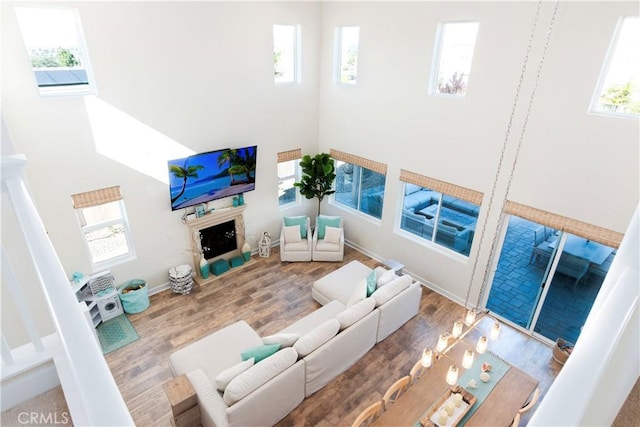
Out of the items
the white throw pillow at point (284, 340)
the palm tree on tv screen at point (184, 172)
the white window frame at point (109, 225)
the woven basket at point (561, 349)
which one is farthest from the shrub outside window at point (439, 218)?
the white window frame at point (109, 225)

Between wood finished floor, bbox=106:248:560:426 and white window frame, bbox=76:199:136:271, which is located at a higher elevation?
white window frame, bbox=76:199:136:271

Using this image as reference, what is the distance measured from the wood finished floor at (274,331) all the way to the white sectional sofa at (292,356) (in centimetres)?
21

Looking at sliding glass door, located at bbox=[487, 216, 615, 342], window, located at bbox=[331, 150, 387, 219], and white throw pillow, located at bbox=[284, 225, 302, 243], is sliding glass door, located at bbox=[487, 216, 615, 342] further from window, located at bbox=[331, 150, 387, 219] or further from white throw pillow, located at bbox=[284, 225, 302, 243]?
white throw pillow, located at bbox=[284, 225, 302, 243]

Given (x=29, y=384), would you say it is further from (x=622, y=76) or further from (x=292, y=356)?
(x=622, y=76)

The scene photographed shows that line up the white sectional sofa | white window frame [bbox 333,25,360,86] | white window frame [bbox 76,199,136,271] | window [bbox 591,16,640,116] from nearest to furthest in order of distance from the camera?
the white sectional sofa
window [bbox 591,16,640,116]
white window frame [bbox 76,199,136,271]
white window frame [bbox 333,25,360,86]

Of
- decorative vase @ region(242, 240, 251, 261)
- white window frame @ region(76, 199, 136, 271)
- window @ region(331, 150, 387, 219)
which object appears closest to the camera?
white window frame @ region(76, 199, 136, 271)

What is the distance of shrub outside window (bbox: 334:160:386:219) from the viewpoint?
24.4ft

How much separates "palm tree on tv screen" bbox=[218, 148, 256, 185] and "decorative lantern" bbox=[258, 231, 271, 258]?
1.32 m

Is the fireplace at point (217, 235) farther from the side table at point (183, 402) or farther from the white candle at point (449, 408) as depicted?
the white candle at point (449, 408)

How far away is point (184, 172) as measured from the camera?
6.00m

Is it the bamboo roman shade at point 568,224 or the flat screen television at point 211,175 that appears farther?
the flat screen television at point 211,175

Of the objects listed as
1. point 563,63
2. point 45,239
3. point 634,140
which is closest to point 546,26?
point 563,63

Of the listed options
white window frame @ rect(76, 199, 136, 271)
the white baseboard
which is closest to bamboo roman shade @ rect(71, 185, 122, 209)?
white window frame @ rect(76, 199, 136, 271)

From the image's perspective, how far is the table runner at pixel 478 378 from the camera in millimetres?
3605
